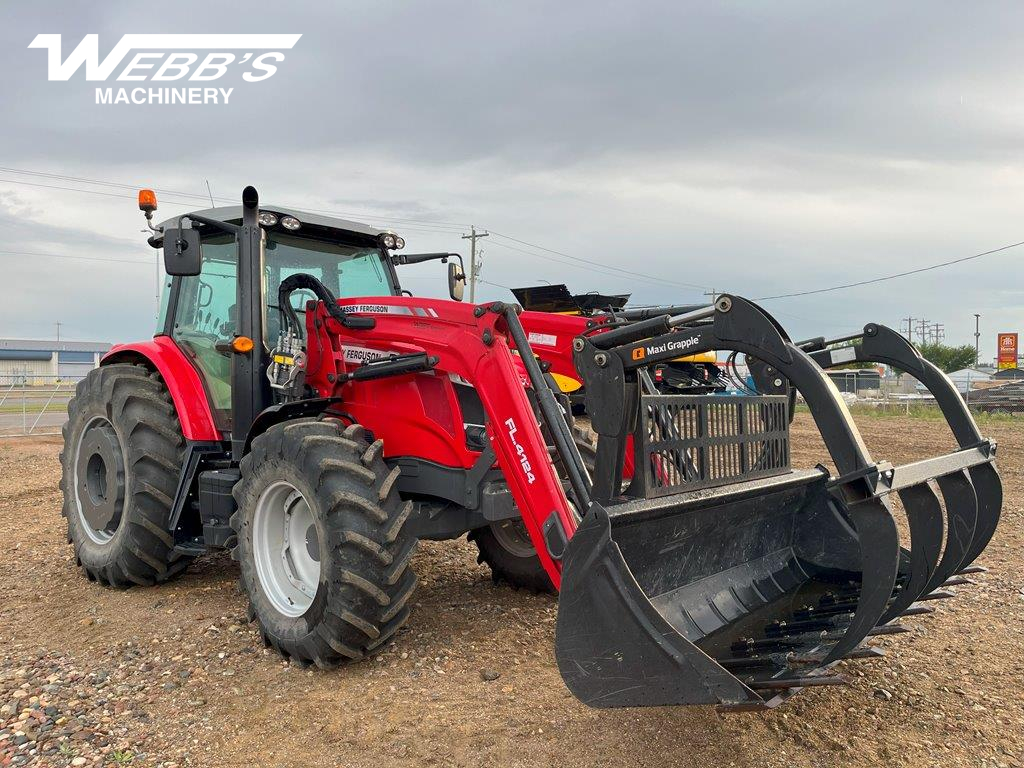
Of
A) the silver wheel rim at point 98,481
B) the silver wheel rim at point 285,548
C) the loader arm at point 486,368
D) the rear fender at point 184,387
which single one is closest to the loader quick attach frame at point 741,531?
the loader arm at point 486,368

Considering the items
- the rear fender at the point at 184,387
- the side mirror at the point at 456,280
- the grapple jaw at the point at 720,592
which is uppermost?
the side mirror at the point at 456,280

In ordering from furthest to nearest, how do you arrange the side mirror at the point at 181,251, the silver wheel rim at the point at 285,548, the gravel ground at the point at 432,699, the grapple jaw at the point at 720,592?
1. the side mirror at the point at 181,251
2. the silver wheel rim at the point at 285,548
3. the gravel ground at the point at 432,699
4. the grapple jaw at the point at 720,592

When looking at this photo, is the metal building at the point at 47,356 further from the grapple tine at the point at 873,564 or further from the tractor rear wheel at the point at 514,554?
the grapple tine at the point at 873,564

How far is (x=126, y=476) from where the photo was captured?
5086 mm

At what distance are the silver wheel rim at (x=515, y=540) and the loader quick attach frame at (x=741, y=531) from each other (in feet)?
4.94

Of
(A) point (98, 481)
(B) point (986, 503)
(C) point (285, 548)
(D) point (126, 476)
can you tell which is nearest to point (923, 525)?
(B) point (986, 503)

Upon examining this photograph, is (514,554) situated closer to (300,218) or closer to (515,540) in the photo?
(515,540)

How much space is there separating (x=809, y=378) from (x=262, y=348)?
3197 millimetres

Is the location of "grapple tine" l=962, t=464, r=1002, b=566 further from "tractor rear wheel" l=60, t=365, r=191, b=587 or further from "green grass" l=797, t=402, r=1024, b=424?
"green grass" l=797, t=402, r=1024, b=424

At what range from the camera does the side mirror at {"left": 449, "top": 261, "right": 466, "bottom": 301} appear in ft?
17.6

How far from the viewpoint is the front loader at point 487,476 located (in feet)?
8.92

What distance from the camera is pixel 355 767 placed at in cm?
298

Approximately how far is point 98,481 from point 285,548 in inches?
85.1

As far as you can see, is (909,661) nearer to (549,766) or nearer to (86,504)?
(549,766)
